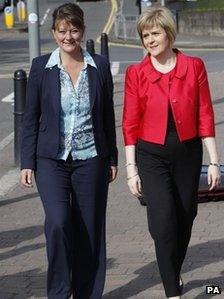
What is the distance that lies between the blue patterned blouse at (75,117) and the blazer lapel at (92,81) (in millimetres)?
18

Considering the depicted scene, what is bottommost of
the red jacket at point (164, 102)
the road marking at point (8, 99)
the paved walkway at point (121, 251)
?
the road marking at point (8, 99)

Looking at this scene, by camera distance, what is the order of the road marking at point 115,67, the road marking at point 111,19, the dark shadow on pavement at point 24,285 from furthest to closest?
1. the road marking at point 111,19
2. the road marking at point 115,67
3. the dark shadow on pavement at point 24,285

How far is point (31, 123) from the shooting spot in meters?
5.51

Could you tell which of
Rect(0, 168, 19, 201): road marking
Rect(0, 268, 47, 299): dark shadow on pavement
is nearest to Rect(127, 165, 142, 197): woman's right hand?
Rect(0, 268, 47, 299): dark shadow on pavement

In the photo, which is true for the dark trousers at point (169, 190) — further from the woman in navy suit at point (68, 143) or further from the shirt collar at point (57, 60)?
the shirt collar at point (57, 60)

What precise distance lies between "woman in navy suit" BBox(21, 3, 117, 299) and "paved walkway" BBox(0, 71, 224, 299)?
0.70m

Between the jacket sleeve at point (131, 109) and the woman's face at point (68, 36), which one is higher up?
the woman's face at point (68, 36)

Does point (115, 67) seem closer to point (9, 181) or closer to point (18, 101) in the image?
point (18, 101)

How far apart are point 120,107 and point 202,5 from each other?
101ft

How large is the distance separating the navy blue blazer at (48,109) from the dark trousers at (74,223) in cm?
8

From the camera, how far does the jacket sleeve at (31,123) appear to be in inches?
216

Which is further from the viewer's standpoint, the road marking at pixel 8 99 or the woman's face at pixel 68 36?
the road marking at pixel 8 99

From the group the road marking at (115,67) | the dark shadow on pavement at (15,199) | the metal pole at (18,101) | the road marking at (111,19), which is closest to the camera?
the dark shadow on pavement at (15,199)

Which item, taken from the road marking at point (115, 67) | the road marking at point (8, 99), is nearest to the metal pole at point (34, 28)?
the road marking at point (8, 99)
